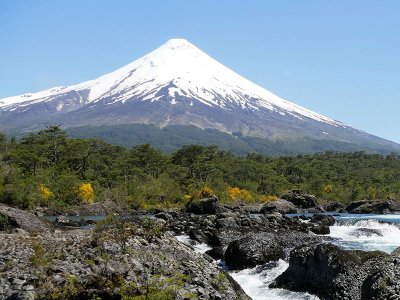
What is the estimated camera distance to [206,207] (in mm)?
47906

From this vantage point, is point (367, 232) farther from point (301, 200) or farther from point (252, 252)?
point (301, 200)

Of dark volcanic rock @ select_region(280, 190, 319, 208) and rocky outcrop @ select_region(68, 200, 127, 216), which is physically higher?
dark volcanic rock @ select_region(280, 190, 319, 208)

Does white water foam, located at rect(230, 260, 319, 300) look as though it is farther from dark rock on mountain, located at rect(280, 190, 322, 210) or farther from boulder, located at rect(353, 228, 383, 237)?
dark rock on mountain, located at rect(280, 190, 322, 210)

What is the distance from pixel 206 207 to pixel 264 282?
3094 centimetres

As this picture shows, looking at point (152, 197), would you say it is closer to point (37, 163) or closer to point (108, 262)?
point (37, 163)

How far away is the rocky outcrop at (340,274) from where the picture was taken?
38.2ft

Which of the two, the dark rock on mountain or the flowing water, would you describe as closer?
the flowing water

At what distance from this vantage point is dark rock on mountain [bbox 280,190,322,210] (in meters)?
62.6

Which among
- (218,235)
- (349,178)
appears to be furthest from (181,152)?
(218,235)

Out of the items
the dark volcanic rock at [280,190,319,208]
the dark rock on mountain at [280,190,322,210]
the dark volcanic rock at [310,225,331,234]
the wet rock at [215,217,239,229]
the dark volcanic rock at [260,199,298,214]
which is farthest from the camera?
the dark volcanic rock at [280,190,319,208]

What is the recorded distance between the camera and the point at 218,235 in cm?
2592

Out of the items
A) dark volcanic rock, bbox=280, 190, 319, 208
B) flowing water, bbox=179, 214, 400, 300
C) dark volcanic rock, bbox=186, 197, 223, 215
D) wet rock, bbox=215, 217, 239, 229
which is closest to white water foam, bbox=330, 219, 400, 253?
flowing water, bbox=179, 214, 400, 300

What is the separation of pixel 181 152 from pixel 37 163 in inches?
969

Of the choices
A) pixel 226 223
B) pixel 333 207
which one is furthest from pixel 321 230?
pixel 333 207
